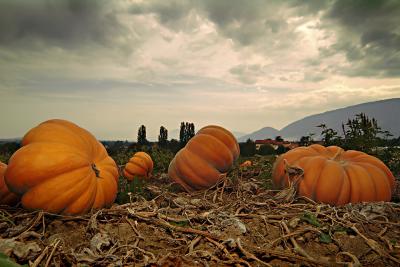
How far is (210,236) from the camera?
2518mm

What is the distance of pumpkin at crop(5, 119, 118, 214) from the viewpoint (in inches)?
119

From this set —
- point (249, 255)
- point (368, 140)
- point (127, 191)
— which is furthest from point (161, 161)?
point (249, 255)

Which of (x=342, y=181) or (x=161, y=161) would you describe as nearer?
(x=342, y=181)

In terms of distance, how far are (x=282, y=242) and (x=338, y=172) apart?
1.70 meters

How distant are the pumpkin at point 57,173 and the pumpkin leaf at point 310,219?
2.05 metres

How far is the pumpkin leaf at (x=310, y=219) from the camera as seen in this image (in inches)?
112

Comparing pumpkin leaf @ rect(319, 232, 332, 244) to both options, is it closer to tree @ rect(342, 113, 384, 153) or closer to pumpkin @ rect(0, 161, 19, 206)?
pumpkin @ rect(0, 161, 19, 206)

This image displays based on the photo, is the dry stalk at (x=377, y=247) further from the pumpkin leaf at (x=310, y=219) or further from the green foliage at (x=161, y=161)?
the green foliage at (x=161, y=161)

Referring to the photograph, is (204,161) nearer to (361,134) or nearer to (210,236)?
(210,236)

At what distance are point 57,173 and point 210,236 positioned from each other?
1.62 m

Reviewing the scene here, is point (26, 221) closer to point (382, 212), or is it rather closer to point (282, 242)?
point (282, 242)

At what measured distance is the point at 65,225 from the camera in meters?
2.95

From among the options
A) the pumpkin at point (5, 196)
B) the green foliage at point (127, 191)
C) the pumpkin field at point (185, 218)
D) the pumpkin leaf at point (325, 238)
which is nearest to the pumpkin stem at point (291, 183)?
the pumpkin field at point (185, 218)

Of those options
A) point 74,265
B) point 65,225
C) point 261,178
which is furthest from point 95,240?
point 261,178
